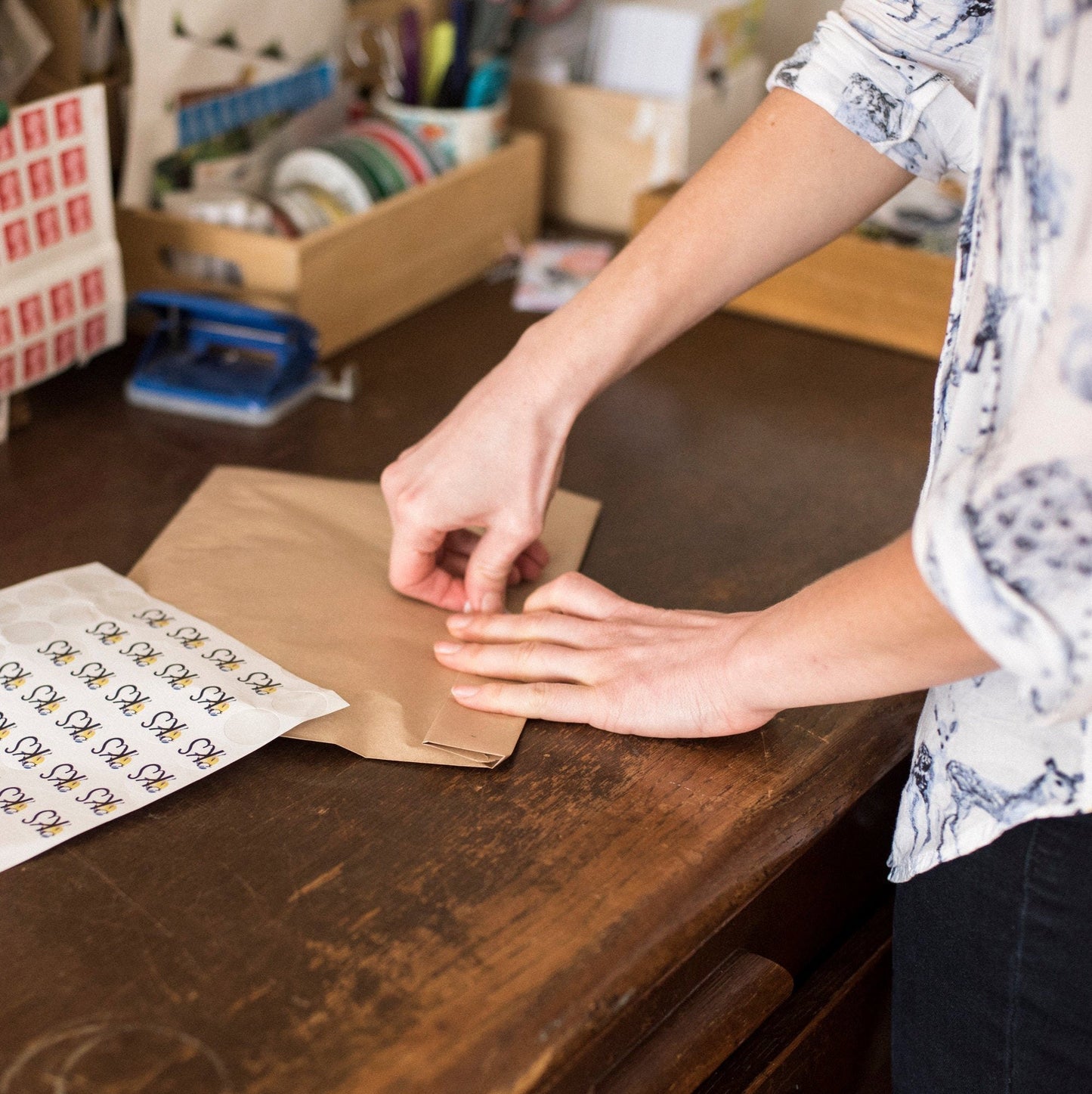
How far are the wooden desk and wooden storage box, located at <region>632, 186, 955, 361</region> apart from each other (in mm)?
305

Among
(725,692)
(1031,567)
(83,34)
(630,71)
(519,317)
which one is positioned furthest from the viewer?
(630,71)

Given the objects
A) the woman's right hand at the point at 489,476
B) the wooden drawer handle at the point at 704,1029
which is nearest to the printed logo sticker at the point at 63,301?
the woman's right hand at the point at 489,476

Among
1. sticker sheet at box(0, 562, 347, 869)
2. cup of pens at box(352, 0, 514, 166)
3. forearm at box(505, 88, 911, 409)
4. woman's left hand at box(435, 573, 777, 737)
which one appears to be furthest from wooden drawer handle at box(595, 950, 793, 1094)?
cup of pens at box(352, 0, 514, 166)

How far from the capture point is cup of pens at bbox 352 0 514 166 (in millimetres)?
1326

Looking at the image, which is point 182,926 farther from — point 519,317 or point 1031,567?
point 519,317

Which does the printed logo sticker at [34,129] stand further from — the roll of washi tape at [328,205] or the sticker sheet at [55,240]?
the roll of washi tape at [328,205]

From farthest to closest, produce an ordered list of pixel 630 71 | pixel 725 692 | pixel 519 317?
pixel 630 71
pixel 519 317
pixel 725 692

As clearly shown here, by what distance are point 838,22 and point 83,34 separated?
27.7 inches

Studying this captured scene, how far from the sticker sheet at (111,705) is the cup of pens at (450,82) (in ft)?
2.48

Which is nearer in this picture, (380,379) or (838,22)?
(838,22)

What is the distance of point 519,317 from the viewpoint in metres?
1.27

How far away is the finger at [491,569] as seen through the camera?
780 mm

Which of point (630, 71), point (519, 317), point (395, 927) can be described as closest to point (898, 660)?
point (395, 927)

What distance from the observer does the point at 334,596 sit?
796mm
